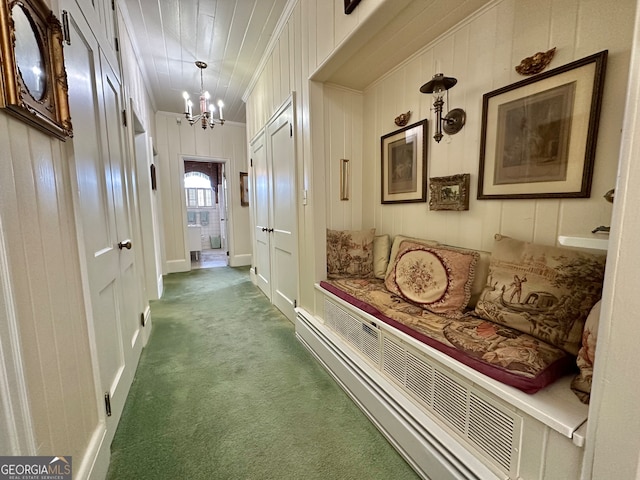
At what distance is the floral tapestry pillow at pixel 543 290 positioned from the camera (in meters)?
1.01

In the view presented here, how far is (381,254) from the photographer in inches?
82.6

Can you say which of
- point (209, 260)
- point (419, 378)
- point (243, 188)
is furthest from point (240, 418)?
point (209, 260)

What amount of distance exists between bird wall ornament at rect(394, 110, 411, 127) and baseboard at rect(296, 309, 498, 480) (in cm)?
165

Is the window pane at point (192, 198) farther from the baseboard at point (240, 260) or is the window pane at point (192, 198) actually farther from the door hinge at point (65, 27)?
the door hinge at point (65, 27)

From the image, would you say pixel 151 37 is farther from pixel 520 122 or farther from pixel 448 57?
pixel 520 122

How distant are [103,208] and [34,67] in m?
0.74

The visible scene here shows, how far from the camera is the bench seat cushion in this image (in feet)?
2.94

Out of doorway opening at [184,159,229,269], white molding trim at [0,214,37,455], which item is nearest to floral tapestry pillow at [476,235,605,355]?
white molding trim at [0,214,37,455]

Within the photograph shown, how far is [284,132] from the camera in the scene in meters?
2.48

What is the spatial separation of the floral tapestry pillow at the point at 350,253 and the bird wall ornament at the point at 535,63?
130 cm

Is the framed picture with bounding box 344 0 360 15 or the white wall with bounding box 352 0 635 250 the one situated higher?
the framed picture with bounding box 344 0 360 15

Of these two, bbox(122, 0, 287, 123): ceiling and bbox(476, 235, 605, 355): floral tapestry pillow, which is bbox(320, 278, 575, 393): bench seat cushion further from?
bbox(122, 0, 287, 123): ceiling

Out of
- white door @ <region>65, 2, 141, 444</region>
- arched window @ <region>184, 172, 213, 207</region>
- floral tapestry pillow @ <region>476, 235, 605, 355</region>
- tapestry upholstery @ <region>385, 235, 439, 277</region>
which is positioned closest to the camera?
floral tapestry pillow @ <region>476, 235, 605, 355</region>

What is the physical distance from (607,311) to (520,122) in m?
1.06
